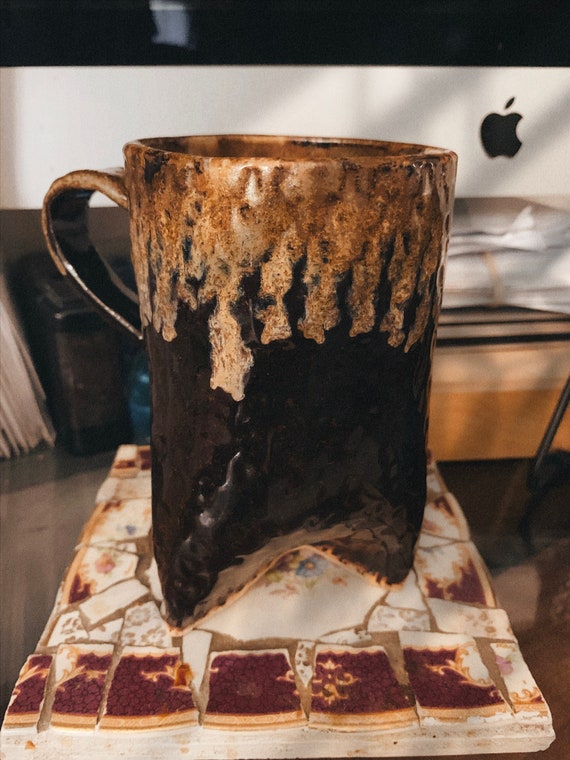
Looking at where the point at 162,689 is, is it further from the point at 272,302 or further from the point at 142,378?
the point at 142,378

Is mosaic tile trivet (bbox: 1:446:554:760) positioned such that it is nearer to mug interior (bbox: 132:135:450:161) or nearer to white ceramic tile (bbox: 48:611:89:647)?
white ceramic tile (bbox: 48:611:89:647)

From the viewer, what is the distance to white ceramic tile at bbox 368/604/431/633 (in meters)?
0.53

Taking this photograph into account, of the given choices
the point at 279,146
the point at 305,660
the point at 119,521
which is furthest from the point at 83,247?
the point at 305,660

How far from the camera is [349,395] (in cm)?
42

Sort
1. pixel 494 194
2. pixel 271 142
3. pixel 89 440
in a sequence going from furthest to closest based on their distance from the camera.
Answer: pixel 89 440 < pixel 494 194 < pixel 271 142

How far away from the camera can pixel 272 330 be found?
394 mm

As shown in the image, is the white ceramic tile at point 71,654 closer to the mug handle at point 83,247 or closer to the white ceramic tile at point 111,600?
the white ceramic tile at point 111,600

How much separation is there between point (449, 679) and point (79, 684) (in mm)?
307

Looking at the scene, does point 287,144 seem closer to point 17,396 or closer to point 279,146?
point 279,146

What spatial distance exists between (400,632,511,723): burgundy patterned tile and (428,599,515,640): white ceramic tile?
1 centimetres

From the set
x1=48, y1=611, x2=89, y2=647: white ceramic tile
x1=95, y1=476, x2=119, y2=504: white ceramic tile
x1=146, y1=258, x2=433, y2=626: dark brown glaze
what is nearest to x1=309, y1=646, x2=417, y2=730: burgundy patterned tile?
x1=146, y1=258, x2=433, y2=626: dark brown glaze

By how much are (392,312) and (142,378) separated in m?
0.48

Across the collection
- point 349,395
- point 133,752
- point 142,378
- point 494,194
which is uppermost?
point 494,194

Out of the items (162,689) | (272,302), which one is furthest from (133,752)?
(272,302)
